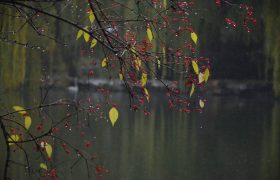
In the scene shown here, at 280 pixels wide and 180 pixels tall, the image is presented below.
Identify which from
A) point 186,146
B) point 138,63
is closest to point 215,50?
point 186,146

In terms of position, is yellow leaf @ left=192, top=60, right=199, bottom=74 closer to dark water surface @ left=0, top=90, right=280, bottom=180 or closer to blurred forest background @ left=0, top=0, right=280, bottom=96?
dark water surface @ left=0, top=90, right=280, bottom=180

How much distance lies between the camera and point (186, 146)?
7949 mm

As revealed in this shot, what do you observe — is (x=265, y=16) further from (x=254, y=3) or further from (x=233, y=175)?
(x=233, y=175)

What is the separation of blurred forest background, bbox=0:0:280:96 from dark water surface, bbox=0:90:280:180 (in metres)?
0.98

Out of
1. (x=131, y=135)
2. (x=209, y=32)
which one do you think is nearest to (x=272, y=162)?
(x=131, y=135)

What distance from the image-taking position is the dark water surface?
6293mm

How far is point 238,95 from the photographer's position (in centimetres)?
1583

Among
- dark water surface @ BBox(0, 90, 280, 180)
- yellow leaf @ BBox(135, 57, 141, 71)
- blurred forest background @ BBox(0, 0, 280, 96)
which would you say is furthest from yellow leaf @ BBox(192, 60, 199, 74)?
blurred forest background @ BBox(0, 0, 280, 96)

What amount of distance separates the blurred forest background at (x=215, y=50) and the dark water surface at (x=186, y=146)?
38.4 inches

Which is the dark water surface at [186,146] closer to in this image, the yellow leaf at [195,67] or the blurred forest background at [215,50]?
the blurred forest background at [215,50]

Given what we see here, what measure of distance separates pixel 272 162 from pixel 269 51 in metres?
6.46

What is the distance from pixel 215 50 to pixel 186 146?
24.7 ft

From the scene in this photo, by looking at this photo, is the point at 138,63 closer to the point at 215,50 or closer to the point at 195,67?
the point at 195,67

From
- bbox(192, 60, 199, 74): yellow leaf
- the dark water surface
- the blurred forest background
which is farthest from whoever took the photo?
the blurred forest background
